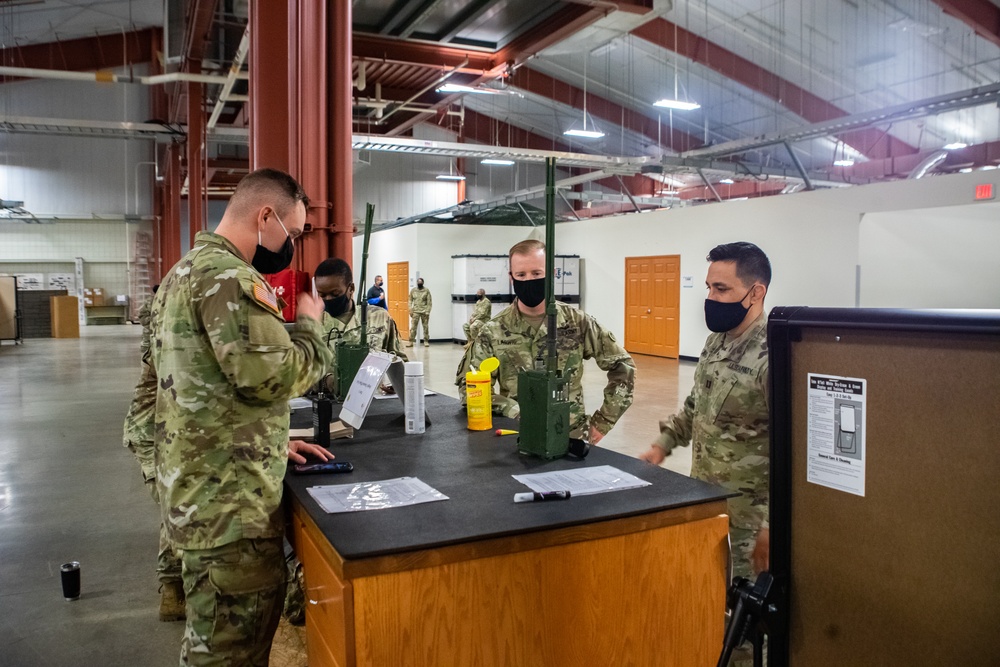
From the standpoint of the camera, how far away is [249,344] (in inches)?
62.0

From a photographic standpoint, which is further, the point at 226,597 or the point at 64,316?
the point at 64,316

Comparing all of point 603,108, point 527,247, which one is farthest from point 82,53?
point 527,247

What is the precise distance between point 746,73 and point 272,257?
12408 millimetres

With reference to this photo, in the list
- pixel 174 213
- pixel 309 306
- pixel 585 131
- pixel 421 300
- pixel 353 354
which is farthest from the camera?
pixel 174 213

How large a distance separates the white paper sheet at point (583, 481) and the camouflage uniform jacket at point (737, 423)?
489 mm

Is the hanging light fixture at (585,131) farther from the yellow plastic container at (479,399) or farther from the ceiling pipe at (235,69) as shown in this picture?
the yellow plastic container at (479,399)

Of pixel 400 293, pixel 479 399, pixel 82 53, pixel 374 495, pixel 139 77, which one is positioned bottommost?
pixel 374 495

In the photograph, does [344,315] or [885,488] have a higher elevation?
[344,315]

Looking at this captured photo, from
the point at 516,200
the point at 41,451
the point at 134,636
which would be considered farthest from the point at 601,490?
the point at 516,200

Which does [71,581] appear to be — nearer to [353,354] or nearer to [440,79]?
[353,354]

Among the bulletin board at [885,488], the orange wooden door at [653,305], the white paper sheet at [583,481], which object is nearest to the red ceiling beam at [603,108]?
the orange wooden door at [653,305]

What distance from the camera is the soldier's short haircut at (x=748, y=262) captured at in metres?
2.29

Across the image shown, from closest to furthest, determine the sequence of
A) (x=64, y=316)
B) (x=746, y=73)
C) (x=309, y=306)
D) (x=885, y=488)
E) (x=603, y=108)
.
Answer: (x=885, y=488), (x=309, y=306), (x=746, y=73), (x=603, y=108), (x=64, y=316)

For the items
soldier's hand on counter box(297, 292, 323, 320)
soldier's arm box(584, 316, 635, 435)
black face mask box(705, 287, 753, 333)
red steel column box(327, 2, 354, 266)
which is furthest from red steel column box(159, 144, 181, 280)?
black face mask box(705, 287, 753, 333)
